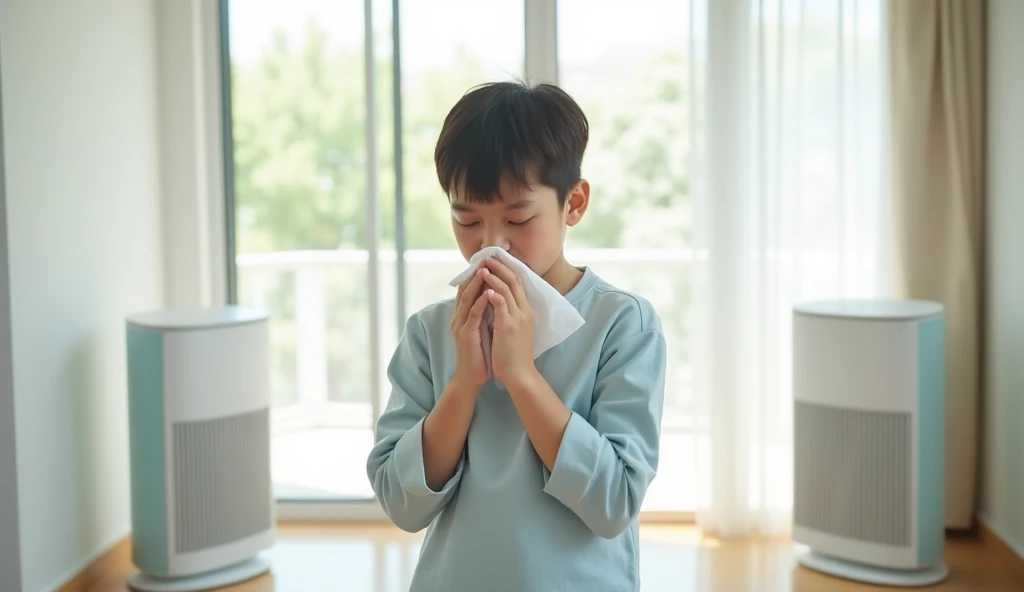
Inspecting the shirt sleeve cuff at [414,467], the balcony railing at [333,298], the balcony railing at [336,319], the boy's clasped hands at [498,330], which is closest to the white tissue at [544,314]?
the boy's clasped hands at [498,330]

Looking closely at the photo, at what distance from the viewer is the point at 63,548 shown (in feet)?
9.86

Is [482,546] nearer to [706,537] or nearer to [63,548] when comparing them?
[63,548]

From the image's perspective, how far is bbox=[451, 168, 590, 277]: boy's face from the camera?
1.28 metres

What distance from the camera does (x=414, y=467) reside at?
1.27 m

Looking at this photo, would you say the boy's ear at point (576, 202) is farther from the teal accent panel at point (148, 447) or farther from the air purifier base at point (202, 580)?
the air purifier base at point (202, 580)

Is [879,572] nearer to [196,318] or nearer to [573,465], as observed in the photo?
[196,318]

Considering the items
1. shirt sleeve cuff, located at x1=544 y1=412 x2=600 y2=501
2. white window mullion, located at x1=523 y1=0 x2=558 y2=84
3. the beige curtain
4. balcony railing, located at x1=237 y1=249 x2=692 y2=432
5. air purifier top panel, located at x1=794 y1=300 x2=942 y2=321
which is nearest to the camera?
shirt sleeve cuff, located at x1=544 y1=412 x2=600 y2=501

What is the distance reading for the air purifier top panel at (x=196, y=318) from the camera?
3023 mm

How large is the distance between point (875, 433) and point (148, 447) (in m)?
2.02

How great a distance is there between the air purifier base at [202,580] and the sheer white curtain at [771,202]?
1463mm

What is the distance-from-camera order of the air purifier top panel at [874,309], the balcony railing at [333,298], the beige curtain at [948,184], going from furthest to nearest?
the balcony railing at [333,298] → the beige curtain at [948,184] → the air purifier top panel at [874,309]

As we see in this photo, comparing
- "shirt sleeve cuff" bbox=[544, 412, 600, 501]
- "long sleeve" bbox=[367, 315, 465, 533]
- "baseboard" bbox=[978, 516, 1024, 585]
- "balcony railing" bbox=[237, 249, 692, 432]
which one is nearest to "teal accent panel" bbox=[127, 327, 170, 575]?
"balcony railing" bbox=[237, 249, 692, 432]

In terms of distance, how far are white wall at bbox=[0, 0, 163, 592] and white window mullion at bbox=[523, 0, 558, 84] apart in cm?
124

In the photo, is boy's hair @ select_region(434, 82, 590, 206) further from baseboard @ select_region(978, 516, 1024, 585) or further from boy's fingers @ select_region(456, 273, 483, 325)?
baseboard @ select_region(978, 516, 1024, 585)
